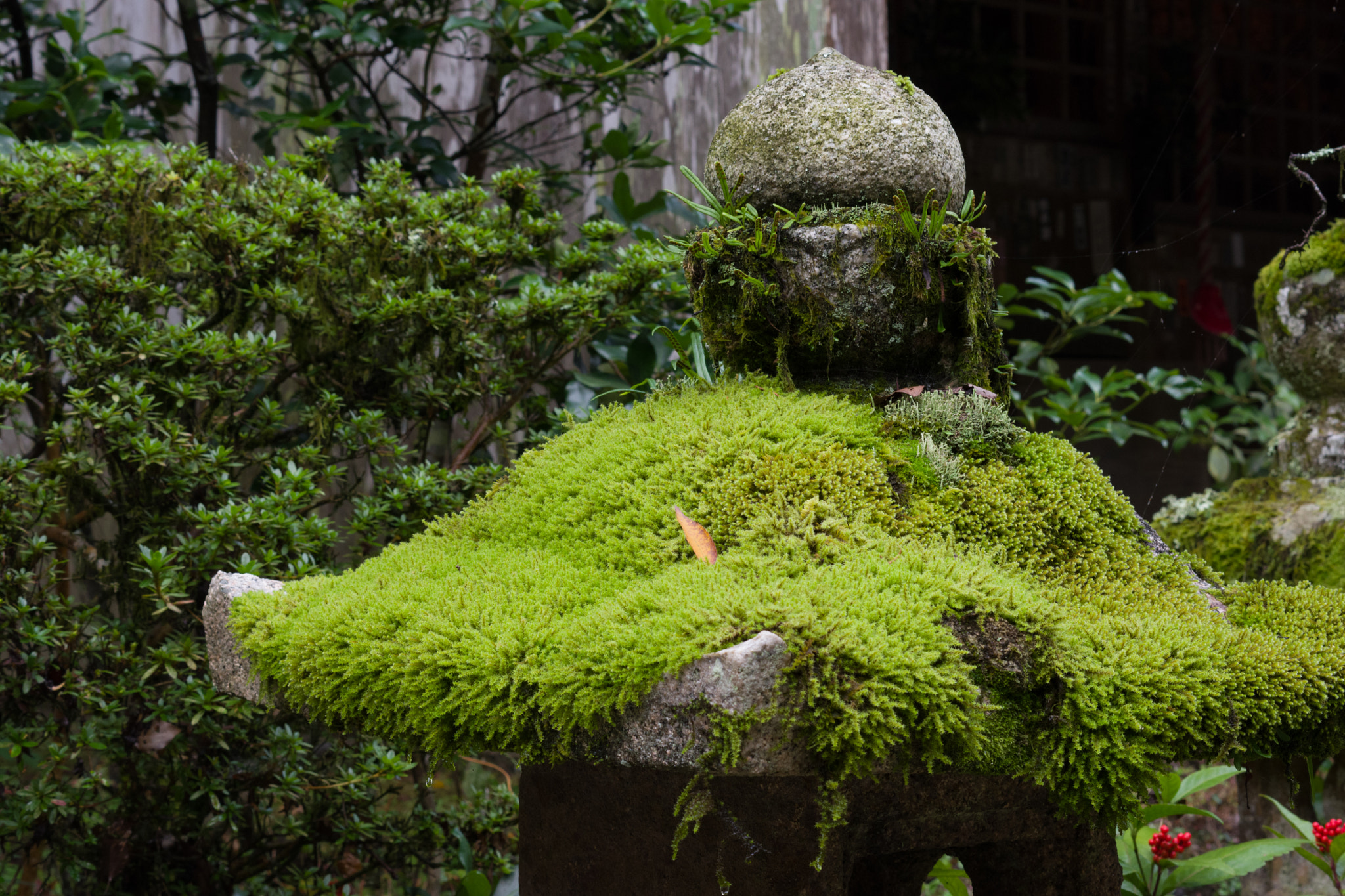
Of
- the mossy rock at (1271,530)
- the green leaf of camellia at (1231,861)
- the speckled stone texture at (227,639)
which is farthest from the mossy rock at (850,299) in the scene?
the green leaf of camellia at (1231,861)

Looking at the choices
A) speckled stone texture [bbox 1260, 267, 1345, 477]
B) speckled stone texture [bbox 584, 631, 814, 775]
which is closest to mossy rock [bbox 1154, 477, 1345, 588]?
speckled stone texture [bbox 1260, 267, 1345, 477]

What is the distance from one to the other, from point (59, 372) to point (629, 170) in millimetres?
2097

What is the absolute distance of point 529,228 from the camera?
2.53 metres

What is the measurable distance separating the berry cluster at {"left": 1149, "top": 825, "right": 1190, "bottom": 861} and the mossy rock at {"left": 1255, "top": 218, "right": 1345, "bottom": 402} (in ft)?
3.93

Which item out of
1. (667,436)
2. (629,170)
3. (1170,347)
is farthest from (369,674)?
(1170,347)

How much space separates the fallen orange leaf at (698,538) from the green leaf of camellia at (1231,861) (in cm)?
160

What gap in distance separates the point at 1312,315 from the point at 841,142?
1765 millimetres

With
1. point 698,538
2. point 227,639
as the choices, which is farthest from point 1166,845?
point 227,639

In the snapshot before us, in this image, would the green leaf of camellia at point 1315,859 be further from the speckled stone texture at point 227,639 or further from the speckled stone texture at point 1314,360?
the speckled stone texture at point 227,639

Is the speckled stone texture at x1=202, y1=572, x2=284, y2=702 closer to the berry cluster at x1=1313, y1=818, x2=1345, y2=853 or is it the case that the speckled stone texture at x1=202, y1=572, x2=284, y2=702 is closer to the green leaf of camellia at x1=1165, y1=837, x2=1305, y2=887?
the green leaf of camellia at x1=1165, y1=837, x2=1305, y2=887

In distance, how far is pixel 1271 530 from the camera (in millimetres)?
2518

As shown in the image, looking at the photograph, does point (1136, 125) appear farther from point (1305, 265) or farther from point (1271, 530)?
point (1271, 530)

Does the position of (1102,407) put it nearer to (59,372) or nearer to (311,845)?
(311,845)

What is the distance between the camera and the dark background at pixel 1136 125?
185 inches
